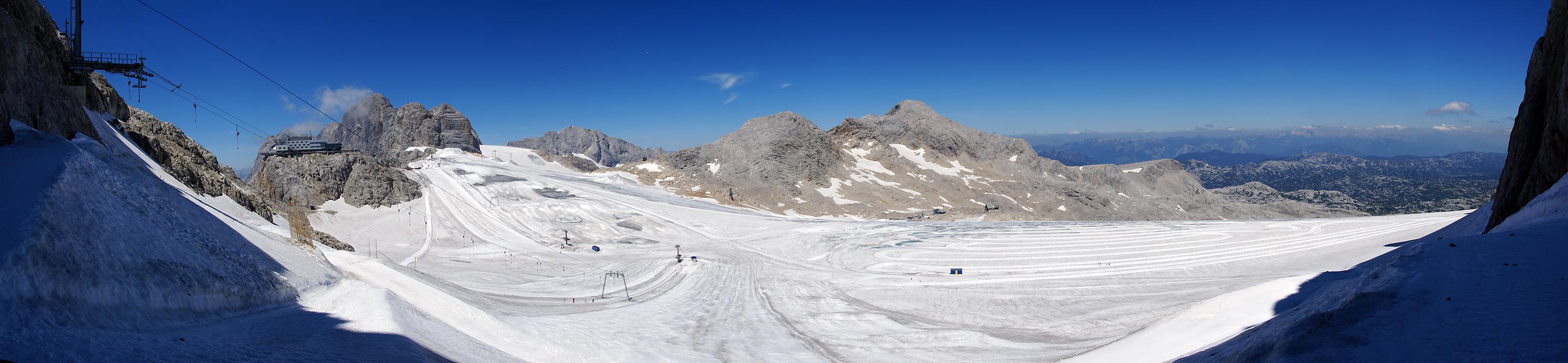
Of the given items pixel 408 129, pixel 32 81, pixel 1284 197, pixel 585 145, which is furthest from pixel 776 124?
pixel 1284 197

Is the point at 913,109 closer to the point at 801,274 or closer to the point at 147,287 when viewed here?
the point at 801,274

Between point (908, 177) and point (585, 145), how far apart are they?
129528 millimetres

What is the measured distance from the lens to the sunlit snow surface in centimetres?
1541

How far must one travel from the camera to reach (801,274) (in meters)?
32.2

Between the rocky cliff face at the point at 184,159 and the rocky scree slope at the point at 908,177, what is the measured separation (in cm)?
3908

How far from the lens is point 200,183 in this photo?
23422 millimetres

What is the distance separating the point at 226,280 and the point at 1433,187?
23352 centimetres

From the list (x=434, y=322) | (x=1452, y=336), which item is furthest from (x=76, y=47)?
(x=1452, y=336)

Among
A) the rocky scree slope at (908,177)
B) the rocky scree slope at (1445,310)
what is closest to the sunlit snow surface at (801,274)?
the rocky scree slope at (1445,310)

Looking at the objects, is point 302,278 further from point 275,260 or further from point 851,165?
point 851,165

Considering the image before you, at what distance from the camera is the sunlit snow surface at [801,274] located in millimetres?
15406

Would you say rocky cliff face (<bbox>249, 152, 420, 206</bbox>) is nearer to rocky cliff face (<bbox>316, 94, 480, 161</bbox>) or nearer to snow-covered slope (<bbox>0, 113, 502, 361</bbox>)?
rocky cliff face (<bbox>316, 94, 480, 161</bbox>)

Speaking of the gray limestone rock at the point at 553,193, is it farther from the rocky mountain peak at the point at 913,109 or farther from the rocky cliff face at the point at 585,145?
the rocky cliff face at the point at 585,145

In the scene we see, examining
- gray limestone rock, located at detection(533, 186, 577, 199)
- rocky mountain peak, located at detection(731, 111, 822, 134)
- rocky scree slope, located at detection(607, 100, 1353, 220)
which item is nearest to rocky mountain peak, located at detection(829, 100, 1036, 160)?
rocky scree slope, located at detection(607, 100, 1353, 220)
